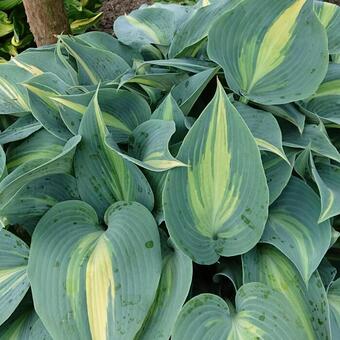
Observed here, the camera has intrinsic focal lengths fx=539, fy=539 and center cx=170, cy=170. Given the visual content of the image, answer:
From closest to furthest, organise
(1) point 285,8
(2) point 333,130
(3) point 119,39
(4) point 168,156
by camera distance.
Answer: (4) point 168,156, (1) point 285,8, (2) point 333,130, (3) point 119,39

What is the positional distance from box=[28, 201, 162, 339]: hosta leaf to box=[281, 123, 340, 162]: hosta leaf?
30 centimetres

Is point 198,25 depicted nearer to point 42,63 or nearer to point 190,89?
point 190,89

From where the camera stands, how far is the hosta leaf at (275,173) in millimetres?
852

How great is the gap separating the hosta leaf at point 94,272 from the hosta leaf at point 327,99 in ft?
1.41

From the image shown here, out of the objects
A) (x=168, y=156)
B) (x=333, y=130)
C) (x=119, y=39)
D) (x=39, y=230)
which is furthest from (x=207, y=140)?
(x=119, y=39)

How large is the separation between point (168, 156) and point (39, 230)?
229mm

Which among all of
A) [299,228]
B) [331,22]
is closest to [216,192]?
[299,228]

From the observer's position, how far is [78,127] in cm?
94

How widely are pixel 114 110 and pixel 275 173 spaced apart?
0.32 metres

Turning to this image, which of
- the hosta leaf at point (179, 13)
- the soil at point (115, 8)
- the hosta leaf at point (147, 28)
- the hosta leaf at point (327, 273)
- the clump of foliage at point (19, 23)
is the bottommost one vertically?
the soil at point (115, 8)

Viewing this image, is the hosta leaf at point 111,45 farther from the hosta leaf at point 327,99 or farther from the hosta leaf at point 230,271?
the hosta leaf at point 230,271

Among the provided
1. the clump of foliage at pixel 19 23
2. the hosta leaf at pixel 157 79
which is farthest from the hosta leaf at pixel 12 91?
the clump of foliage at pixel 19 23

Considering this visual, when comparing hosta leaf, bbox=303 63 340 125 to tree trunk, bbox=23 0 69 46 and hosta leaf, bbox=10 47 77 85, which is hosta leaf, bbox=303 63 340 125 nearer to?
hosta leaf, bbox=10 47 77 85

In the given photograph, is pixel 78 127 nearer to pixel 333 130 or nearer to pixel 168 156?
pixel 168 156
